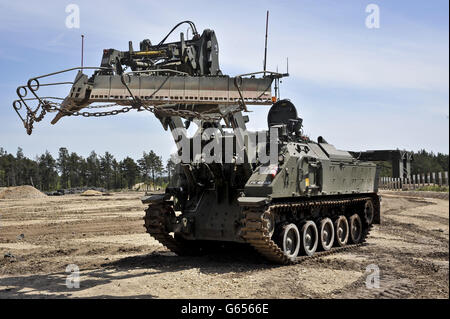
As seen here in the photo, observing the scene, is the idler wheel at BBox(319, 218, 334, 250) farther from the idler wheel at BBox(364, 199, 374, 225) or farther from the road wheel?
the idler wheel at BBox(364, 199, 374, 225)

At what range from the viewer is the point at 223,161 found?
12.1 metres

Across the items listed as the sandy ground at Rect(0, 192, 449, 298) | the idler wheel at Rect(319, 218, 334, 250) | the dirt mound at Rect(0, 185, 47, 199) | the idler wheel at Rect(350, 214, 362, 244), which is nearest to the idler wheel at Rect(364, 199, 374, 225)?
the idler wheel at Rect(350, 214, 362, 244)

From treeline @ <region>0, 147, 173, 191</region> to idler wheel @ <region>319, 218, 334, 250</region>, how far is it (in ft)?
206

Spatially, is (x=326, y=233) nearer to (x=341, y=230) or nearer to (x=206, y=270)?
(x=341, y=230)

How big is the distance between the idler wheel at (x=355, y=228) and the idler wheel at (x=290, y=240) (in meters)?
3.37

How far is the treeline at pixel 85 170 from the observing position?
75.8 meters

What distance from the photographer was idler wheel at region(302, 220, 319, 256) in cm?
1226

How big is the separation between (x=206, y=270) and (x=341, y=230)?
5.25m

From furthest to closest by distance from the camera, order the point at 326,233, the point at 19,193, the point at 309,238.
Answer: the point at 19,193, the point at 326,233, the point at 309,238

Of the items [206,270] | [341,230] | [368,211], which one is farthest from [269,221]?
[368,211]

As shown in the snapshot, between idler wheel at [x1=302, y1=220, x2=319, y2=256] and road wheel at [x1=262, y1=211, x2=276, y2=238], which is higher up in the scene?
road wheel at [x1=262, y1=211, x2=276, y2=238]
